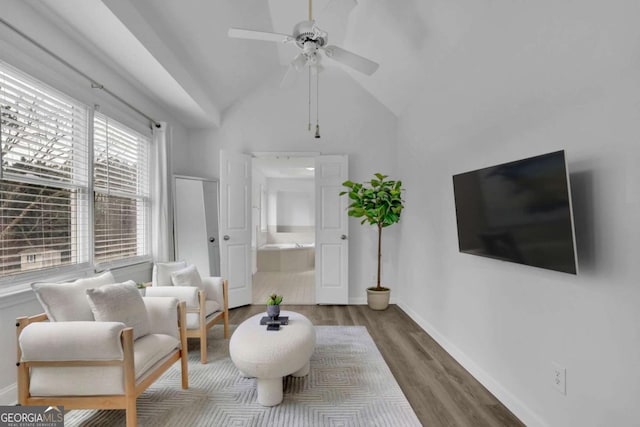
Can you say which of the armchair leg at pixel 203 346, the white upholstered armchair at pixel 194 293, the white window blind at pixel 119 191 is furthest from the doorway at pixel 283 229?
the armchair leg at pixel 203 346

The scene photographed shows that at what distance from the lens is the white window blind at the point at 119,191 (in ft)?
9.28

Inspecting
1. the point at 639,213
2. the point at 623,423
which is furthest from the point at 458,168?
the point at 623,423

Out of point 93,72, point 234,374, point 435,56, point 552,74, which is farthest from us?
point 435,56

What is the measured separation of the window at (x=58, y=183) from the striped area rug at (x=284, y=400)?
117 cm

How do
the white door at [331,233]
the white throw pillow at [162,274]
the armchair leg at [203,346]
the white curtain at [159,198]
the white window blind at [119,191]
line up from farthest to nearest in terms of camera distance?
the white door at [331,233]
the white curtain at [159,198]
the white throw pillow at [162,274]
the white window blind at [119,191]
the armchair leg at [203,346]

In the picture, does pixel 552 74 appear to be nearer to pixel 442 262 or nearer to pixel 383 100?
pixel 442 262

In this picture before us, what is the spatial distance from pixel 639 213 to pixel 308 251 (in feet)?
20.9

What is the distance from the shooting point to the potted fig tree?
409 cm

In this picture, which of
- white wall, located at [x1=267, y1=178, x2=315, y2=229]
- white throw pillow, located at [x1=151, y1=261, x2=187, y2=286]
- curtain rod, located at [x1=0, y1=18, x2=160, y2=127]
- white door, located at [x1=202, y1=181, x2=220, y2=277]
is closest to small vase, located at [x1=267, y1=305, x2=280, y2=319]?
white throw pillow, located at [x1=151, y1=261, x2=187, y2=286]

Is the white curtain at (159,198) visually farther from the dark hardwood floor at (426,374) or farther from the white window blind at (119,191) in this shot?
the dark hardwood floor at (426,374)

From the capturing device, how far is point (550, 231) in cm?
160

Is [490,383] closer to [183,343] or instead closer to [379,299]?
[379,299]

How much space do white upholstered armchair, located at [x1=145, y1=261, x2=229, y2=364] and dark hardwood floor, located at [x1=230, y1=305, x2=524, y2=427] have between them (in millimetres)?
801

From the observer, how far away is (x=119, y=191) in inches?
122
